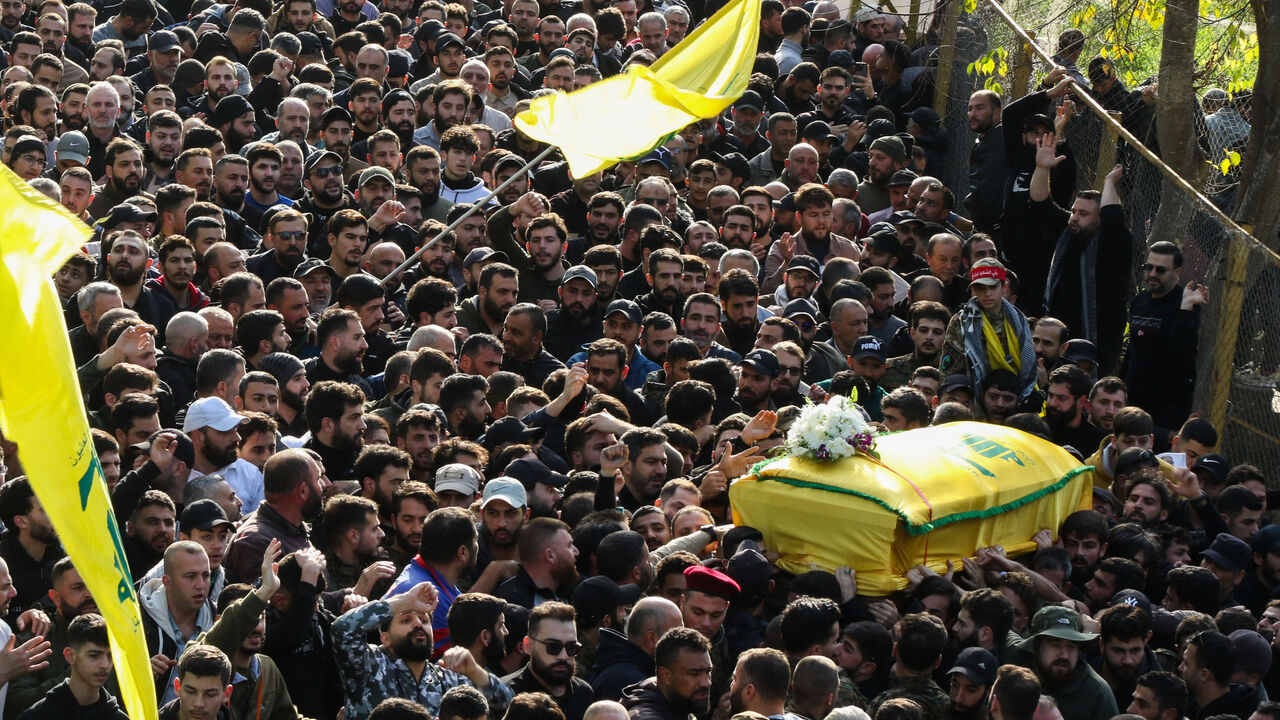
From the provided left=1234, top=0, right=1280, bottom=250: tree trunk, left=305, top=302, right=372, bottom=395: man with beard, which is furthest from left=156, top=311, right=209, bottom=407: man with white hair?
left=1234, top=0, right=1280, bottom=250: tree trunk

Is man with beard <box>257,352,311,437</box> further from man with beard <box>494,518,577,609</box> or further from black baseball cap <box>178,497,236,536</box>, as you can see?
man with beard <box>494,518,577,609</box>

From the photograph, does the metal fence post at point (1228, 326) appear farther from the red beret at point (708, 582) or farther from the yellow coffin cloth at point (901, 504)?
the red beret at point (708, 582)

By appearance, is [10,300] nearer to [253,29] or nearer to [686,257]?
[686,257]

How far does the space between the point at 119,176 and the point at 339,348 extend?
122 inches

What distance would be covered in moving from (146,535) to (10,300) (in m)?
3.62

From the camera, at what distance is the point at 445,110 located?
44.7 feet

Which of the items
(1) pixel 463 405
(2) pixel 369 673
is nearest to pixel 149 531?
(2) pixel 369 673

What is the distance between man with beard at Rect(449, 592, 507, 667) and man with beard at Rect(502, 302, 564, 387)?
341cm

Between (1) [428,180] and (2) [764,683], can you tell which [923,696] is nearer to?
(2) [764,683]

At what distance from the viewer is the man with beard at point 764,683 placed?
A: 662 centimetres

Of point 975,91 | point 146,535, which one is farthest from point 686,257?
point 146,535

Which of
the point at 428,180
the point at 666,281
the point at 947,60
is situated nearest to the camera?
the point at 666,281

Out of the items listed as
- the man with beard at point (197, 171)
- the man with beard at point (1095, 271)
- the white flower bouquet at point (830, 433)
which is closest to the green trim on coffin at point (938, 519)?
the white flower bouquet at point (830, 433)

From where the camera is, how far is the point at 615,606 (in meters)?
7.42
